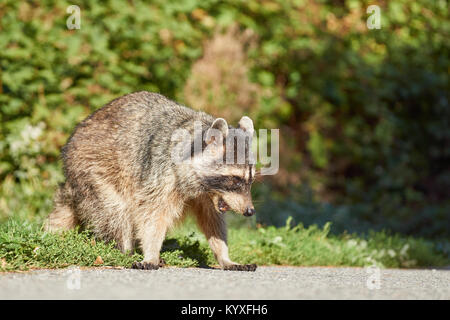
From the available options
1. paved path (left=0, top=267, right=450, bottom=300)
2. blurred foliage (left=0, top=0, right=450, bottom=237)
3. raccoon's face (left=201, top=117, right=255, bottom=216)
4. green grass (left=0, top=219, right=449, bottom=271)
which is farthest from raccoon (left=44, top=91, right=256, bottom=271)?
blurred foliage (left=0, top=0, right=450, bottom=237)

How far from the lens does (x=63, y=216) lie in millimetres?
6766

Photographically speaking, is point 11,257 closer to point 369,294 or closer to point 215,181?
point 215,181

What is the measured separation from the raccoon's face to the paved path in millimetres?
640

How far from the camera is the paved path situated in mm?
4078

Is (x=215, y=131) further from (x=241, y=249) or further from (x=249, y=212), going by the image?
(x=241, y=249)

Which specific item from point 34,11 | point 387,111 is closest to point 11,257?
point 34,11

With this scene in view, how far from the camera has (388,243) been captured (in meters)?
8.05

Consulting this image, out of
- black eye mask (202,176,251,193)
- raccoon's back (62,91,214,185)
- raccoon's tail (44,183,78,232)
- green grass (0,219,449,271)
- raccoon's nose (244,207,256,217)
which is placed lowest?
green grass (0,219,449,271)

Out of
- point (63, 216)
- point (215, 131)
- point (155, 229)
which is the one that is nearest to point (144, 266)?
point (155, 229)

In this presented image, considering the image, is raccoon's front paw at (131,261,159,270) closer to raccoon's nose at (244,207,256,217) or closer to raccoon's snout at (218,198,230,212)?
raccoon's snout at (218,198,230,212)

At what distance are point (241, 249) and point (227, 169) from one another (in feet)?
5.08

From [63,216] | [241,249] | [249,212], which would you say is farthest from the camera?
[241,249]

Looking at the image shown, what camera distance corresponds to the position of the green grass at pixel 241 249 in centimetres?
534
